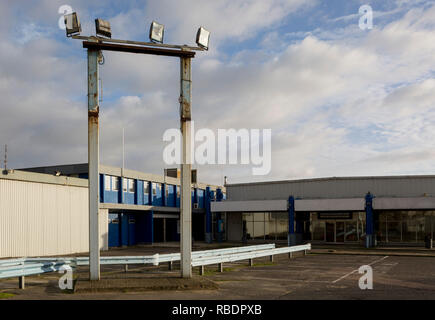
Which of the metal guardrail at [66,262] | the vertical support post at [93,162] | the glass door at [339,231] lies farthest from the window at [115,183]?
the vertical support post at [93,162]

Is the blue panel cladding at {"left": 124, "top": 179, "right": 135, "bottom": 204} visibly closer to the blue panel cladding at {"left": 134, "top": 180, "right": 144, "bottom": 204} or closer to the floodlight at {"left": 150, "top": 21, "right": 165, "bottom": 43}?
the blue panel cladding at {"left": 134, "top": 180, "right": 144, "bottom": 204}

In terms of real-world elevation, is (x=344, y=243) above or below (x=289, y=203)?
below

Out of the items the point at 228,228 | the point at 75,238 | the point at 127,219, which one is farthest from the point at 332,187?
the point at 75,238

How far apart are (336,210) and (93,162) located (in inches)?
1183

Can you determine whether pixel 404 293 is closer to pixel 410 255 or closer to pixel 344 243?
pixel 410 255

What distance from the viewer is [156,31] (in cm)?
1581

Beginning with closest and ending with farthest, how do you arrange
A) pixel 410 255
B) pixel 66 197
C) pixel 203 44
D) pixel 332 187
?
1. pixel 203 44
2. pixel 410 255
3. pixel 66 197
4. pixel 332 187

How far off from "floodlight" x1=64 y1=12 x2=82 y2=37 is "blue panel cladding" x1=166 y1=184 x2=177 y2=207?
35.4m

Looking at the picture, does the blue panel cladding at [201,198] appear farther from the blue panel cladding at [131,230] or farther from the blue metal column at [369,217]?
the blue metal column at [369,217]

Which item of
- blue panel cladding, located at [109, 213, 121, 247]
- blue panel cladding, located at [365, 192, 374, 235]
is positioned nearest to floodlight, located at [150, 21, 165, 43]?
blue panel cladding, located at [109, 213, 121, 247]

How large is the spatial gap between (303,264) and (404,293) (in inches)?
400

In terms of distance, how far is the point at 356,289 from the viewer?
14.9 m

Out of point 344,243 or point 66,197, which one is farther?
point 344,243

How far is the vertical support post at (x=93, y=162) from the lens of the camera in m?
15.0
